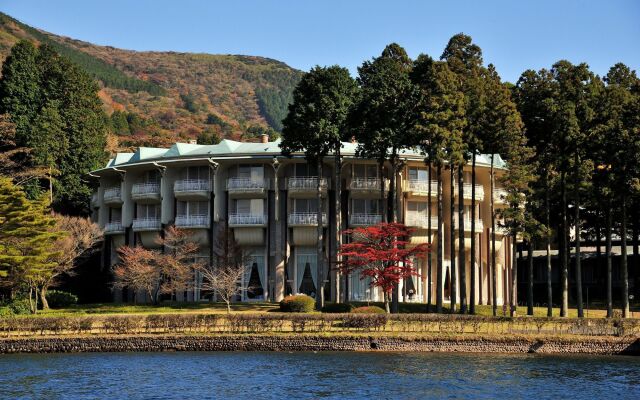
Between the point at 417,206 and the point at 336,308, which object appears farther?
the point at 417,206

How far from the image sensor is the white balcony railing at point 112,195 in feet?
266

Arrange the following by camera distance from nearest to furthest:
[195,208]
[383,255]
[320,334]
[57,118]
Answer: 1. [320,334]
2. [383,255]
3. [195,208]
4. [57,118]

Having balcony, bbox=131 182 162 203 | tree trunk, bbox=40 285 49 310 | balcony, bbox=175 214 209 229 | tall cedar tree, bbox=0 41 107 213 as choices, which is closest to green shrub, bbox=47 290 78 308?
tree trunk, bbox=40 285 49 310

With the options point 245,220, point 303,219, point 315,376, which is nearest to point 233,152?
point 245,220

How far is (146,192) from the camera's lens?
255ft

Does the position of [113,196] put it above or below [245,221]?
above

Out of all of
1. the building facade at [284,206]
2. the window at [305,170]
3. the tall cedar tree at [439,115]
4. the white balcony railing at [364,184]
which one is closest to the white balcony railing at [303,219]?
the building facade at [284,206]

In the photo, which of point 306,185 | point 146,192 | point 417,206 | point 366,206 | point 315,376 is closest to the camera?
point 315,376

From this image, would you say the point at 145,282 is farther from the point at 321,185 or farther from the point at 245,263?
the point at 321,185

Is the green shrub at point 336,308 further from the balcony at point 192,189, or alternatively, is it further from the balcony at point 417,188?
the balcony at point 192,189

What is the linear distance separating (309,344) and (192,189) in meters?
30.5

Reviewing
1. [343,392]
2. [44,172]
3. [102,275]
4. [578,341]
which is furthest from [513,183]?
[44,172]

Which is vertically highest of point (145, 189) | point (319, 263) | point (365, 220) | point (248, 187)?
point (145, 189)

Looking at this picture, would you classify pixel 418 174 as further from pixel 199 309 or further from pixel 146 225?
pixel 146 225
